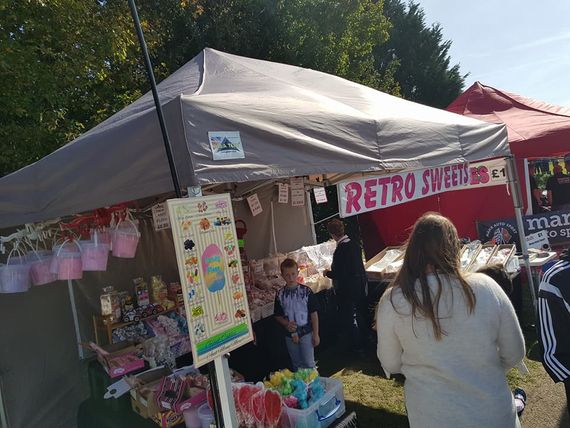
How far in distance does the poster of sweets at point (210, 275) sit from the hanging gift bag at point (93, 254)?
145 cm

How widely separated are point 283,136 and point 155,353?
2450 mm

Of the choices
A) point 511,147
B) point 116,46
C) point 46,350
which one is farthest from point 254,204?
point 511,147

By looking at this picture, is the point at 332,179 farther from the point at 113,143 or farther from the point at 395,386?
the point at 113,143

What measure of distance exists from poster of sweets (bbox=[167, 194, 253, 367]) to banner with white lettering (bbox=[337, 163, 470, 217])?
0.96 meters

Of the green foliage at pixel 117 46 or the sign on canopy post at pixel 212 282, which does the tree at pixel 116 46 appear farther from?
the sign on canopy post at pixel 212 282

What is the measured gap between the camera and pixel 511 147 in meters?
7.38

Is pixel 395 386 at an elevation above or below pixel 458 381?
below

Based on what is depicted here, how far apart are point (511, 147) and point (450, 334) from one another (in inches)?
261

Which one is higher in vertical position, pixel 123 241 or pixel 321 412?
pixel 123 241

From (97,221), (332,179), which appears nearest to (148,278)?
(97,221)

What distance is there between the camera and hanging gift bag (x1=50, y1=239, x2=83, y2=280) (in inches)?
124

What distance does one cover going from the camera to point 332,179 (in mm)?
5910

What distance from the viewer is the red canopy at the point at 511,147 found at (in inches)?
291

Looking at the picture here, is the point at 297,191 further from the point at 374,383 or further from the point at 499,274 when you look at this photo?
the point at 374,383
